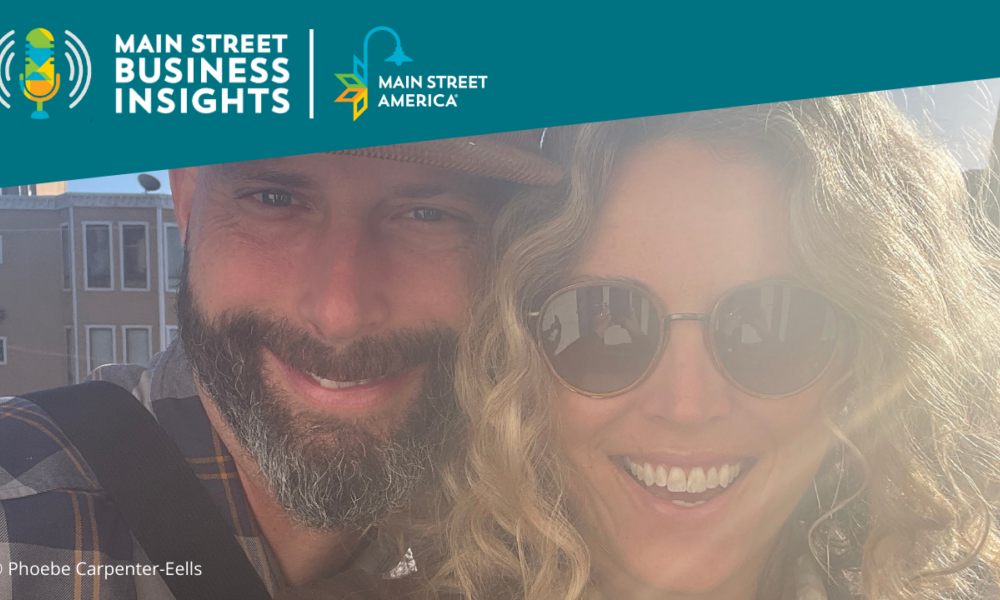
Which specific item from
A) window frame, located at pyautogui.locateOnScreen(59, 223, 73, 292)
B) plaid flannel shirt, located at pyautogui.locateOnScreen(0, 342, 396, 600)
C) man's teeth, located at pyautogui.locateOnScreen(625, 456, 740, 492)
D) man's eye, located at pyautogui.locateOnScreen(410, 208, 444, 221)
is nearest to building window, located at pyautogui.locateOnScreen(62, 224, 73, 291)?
window frame, located at pyautogui.locateOnScreen(59, 223, 73, 292)

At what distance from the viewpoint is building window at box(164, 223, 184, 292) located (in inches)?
64.2

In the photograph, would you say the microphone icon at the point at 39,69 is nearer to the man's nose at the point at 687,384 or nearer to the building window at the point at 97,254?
the building window at the point at 97,254

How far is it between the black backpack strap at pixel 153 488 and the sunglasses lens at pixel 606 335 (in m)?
0.89

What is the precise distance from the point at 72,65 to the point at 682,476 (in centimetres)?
154

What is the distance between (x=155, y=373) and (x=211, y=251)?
1.07ft

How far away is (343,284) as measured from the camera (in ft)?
4.98

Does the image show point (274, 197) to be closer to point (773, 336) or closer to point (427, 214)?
point (427, 214)

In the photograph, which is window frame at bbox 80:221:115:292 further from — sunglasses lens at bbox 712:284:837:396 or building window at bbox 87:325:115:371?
sunglasses lens at bbox 712:284:837:396

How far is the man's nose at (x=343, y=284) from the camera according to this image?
1518 millimetres

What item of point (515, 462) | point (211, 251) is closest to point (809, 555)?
point (515, 462)

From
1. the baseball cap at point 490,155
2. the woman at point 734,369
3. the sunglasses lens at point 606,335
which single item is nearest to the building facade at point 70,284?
the baseball cap at point 490,155

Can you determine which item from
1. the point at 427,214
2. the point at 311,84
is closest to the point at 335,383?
the point at 427,214

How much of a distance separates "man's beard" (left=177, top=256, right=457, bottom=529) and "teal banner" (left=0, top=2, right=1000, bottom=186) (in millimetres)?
375

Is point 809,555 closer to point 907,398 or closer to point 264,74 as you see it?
point 907,398
